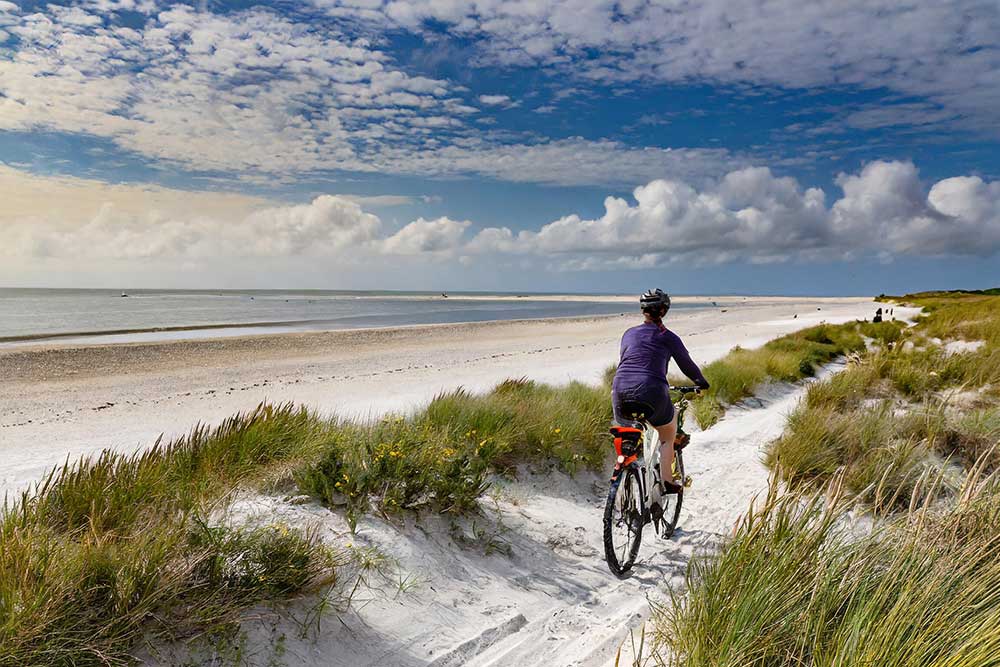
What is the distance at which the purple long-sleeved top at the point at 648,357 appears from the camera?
4977mm

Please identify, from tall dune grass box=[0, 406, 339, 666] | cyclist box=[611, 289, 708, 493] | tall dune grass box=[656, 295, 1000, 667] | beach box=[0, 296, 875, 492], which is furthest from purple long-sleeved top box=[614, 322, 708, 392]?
beach box=[0, 296, 875, 492]

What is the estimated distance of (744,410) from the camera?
11.7 m

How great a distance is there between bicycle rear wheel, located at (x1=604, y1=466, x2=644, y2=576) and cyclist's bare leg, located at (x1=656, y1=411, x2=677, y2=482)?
0.32m

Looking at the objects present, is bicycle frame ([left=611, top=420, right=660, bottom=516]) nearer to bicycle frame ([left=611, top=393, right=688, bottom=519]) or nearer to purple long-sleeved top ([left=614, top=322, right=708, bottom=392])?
bicycle frame ([left=611, top=393, right=688, bottom=519])

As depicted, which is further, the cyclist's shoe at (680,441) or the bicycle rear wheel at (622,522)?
the cyclist's shoe at (680,441)

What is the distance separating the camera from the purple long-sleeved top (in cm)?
498

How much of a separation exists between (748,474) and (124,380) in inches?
619

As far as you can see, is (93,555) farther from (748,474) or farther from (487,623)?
(748,474)

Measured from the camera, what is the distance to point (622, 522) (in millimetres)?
4887

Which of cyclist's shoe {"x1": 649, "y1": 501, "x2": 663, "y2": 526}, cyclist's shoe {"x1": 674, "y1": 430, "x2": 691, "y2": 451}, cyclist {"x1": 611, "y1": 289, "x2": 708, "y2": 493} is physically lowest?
cyclist's shoe {"x1": 649, "y1": 501, "x2": 663, "y2": 526}

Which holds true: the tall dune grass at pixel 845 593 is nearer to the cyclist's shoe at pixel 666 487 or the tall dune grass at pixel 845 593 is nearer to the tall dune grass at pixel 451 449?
the cyclist's shoe at pixel 666 487

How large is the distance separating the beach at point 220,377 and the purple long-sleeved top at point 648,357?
3.36 m

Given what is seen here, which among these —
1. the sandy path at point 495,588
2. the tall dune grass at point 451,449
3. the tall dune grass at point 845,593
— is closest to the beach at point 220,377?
the tall dune grass at point 451,449

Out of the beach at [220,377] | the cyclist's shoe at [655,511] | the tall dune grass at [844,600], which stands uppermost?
the tall dune grass at [844,600]
